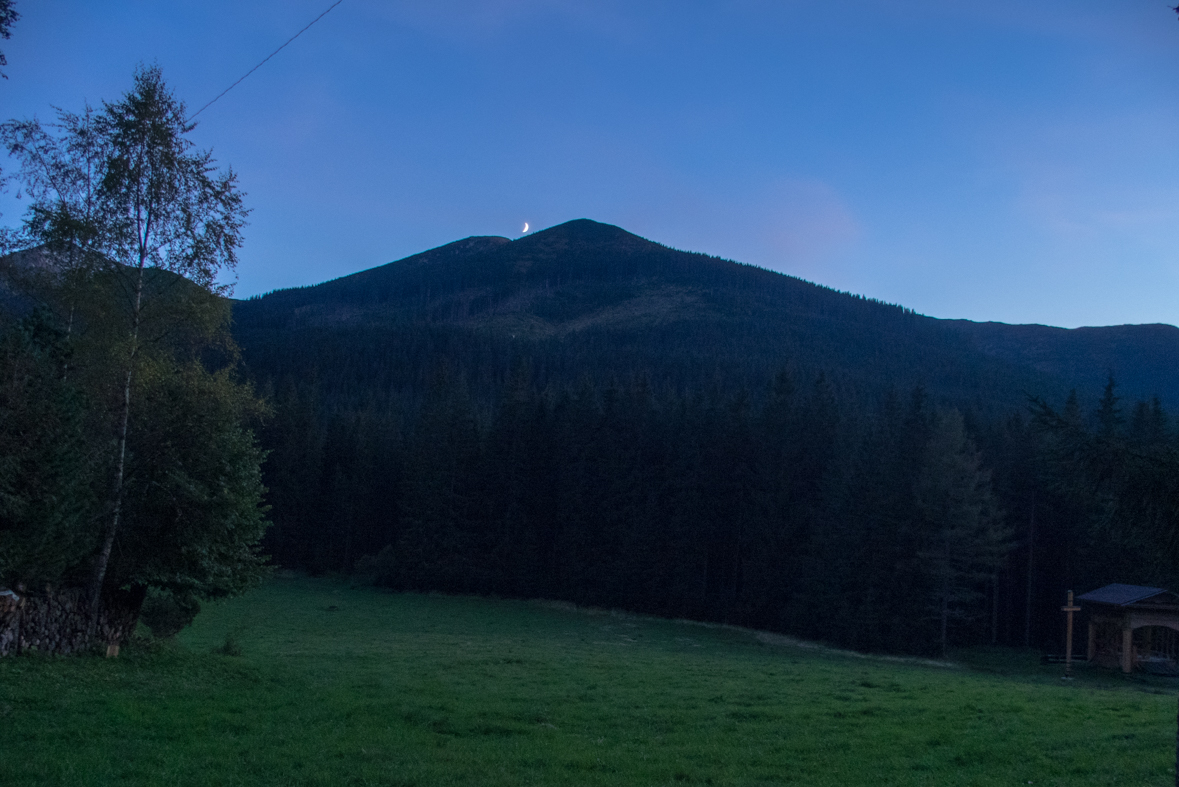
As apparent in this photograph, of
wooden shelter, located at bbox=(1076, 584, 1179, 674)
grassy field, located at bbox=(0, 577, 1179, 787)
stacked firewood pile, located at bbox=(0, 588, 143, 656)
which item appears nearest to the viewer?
grassy field, located at bbox=(0, 577, 1179, 787)

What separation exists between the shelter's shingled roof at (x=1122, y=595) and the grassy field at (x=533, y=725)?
5.60 metres

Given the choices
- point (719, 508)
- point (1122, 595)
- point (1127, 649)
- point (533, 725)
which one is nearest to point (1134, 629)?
point (1127, 649)

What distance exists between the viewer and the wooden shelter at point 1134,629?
29.3 m

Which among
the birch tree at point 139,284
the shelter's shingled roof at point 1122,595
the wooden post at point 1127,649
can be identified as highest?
the birch tree at point 139,284

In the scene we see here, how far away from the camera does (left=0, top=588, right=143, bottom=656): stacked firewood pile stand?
45.3ft

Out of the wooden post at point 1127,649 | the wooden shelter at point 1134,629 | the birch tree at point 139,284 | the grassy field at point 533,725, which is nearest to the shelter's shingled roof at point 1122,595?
the wooden shelter at point 1134,629

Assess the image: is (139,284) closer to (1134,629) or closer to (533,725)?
(533,725)

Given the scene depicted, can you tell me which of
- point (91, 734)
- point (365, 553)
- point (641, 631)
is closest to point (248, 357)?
point (365, 553)

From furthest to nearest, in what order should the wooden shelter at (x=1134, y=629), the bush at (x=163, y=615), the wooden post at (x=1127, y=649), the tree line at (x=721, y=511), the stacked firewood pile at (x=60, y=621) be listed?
the tree line at (x=721, y=511) → the wooden post at (x=1127, y=649) → the wooden shelter at (x=1134, y=629) → the bush at (x=163, y=615) → the stacked firewood pile at (x=60, y=621)

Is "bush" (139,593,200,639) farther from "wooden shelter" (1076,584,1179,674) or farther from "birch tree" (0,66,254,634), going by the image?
"wooden shelter" (1076,584,1179,674)

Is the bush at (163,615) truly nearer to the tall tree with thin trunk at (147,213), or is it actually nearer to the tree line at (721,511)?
the tall tree with thin trunk at (147,213)

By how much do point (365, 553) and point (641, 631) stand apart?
38.9 meters

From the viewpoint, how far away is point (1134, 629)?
100ft

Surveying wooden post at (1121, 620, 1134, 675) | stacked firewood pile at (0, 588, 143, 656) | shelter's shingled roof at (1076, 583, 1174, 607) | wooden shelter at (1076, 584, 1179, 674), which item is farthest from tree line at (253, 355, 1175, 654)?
stacked firewood pile at (0, 588, 143, 656)
